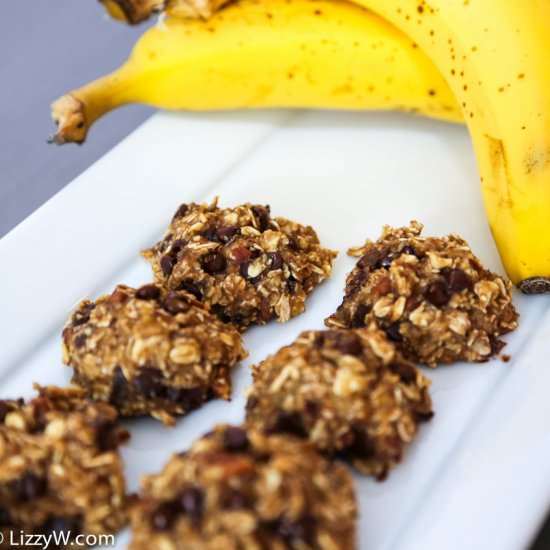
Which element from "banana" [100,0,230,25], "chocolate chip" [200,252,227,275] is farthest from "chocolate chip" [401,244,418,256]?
"banana" [100,0,230,25]

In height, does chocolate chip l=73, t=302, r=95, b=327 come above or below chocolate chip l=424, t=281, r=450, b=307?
above

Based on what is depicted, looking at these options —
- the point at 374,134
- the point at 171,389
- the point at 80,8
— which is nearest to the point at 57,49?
the point at 80,8

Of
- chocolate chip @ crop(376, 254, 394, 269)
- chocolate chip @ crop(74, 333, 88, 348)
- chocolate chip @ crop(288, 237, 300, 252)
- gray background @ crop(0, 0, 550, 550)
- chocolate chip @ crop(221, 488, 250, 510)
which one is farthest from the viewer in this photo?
gray background @ crop(0, 0, 550, 550)

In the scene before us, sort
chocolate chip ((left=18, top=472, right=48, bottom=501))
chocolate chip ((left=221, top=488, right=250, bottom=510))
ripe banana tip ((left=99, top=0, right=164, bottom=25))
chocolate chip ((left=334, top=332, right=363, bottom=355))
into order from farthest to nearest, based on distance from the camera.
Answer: ripe banana tip ((left=99, top=0, right=164, bottom=25)) → chocolate chip ((left=334, top=332, right=363, bottom=355)) → chocolate chip ((left=18, top=472, right=48, bottom=501)) → chocolate chip ((left=221, top=488, right=250, bottom=510))

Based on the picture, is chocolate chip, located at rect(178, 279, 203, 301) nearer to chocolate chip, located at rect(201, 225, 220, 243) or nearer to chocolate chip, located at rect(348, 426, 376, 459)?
chocolate chip, located at rect(201, 225, 220, 243)

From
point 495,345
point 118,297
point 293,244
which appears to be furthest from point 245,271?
point 495,345

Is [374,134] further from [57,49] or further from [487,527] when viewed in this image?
[57,49]

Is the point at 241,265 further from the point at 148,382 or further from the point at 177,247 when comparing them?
the point at 148,382
